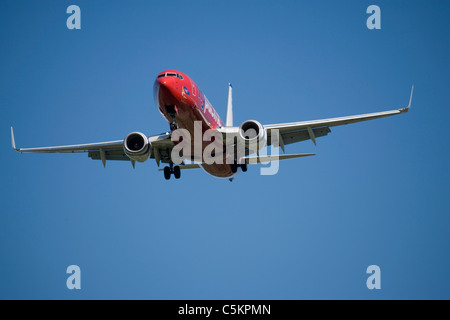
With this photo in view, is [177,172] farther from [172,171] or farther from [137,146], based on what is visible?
[137,146]

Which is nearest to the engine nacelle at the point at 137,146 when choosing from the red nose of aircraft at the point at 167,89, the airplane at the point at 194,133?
the airplane at the point at 194,133

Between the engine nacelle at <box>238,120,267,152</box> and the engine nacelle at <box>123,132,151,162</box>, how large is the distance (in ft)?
17.1

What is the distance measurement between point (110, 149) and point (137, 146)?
4660mm

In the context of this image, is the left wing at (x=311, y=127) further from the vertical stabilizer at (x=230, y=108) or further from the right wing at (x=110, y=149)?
the vertical stabilizer at (x=230, y=108)

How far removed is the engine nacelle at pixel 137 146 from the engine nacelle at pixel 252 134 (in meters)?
5.20

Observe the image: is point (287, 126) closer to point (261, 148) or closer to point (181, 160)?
point (261, 148)

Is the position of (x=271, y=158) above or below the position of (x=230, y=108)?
below

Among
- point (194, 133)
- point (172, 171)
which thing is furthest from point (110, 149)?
point (194, 133)

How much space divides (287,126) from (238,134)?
274cm

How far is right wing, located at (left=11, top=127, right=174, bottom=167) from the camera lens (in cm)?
3195

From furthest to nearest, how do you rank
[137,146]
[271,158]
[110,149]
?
[110,149] → [271,158] → [137,146]

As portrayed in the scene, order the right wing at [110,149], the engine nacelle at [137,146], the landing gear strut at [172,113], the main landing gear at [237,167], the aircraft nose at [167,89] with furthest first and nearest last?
the main landing gear at [237,167]
the right wing at [110,149]
the engine nacelle at [137,146]
the landing gear strut at [172,113]
the aircraft nose at [167,89]

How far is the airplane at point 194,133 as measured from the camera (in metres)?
28.7

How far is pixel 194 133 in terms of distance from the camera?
30.4m
